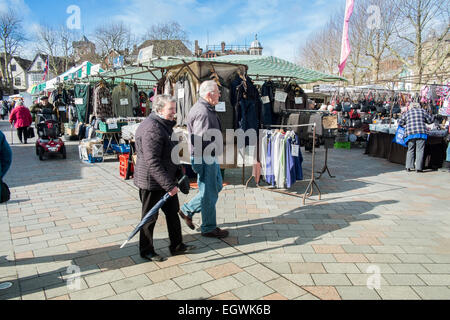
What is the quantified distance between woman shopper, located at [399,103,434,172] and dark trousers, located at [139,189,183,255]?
7212mm

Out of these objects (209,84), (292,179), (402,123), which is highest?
(209,84)

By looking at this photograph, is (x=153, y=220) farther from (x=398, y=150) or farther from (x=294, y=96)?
(x=398, y=150)

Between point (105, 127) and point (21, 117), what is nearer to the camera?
point (105, 127)

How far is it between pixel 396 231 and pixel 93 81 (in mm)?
11638

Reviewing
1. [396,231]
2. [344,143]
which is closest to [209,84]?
[396,231]

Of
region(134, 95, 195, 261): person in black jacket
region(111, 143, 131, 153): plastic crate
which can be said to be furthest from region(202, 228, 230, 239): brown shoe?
region(111, 143, 131, 153): plastic crate

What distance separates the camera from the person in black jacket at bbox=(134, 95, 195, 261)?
3.00 metres

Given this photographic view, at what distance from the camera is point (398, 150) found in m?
9.29

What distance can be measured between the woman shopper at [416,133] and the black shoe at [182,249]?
7041mm

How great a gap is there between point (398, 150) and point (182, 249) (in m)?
8.04

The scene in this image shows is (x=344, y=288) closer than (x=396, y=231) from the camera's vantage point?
Yes

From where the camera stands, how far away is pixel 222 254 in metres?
3.46

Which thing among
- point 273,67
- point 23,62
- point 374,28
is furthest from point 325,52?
point 23,62
